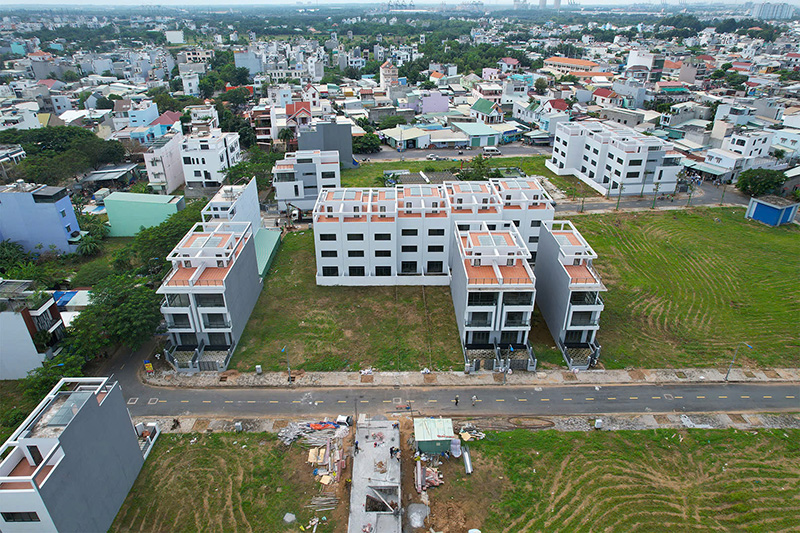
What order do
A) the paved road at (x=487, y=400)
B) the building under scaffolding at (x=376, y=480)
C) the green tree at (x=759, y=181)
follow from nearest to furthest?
the building under scaffolding at (x=376, y=480), the paved road at (x=487, y=400), the green tree at (x=759, y=181)

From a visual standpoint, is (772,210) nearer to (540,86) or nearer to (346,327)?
(346,327)

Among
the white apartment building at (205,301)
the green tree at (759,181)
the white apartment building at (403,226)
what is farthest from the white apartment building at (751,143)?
the white apartment building at (205,301)

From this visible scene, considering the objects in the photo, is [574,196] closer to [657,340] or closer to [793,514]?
[657,340]

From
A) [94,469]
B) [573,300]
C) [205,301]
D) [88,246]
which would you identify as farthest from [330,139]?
[94,469]

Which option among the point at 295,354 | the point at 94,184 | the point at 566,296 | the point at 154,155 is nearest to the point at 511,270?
the point at 566,296

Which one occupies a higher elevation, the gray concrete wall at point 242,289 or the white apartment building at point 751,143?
the white apartment building at point 751,143

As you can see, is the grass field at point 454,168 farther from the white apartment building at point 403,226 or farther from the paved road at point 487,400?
the paved road at point 487,400
